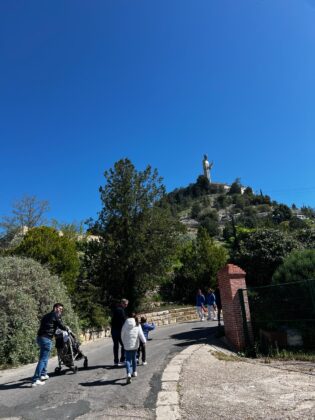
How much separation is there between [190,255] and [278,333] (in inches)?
693

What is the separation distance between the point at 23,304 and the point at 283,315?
24.2 ft

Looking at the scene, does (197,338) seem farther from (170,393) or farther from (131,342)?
(170,393)

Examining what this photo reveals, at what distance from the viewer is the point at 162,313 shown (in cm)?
2081

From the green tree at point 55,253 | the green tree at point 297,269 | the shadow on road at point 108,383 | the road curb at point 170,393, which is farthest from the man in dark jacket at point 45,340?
the green tree at point 55,253

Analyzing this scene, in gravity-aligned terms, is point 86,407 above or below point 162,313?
below

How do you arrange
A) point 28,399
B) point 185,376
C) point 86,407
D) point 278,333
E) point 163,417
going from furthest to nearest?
1. point 278,333
2. point 185,376
3. point 28,399
4. point 86,407
5. point 163,417

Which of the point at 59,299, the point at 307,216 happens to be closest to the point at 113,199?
the point at 59,299

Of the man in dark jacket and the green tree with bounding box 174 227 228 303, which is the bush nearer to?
the man in dark jacket

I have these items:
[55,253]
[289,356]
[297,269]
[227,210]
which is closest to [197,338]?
[289,356]

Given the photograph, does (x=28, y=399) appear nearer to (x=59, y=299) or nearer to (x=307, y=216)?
(x=59, y=299)

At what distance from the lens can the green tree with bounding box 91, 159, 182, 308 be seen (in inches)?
790

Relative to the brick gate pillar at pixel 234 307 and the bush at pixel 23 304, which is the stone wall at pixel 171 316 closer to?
the bush at pixel 23 304

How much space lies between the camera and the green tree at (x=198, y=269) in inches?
1035

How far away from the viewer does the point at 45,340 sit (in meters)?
7.76
